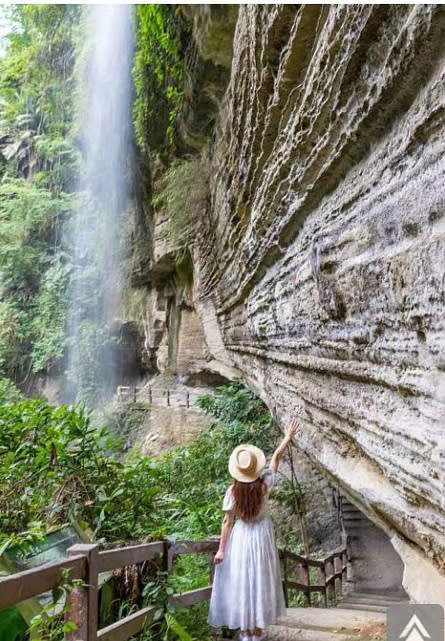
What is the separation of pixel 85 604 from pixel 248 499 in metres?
1.30

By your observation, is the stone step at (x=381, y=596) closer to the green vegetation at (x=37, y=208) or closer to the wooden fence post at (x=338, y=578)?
the wooden fence post at (x=338, y=578)

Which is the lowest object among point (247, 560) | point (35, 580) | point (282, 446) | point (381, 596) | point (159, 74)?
point (381, 596)

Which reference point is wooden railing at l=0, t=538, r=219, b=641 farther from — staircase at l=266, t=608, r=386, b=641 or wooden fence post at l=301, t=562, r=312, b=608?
wooden fence post at l=301, t=562, r=312, b=608

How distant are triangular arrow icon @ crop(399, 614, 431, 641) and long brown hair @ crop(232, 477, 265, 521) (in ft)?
3.84

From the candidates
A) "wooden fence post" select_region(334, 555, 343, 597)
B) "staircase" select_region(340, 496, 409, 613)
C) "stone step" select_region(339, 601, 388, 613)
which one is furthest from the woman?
"wooden fence post" select_region(334, 555, 343, 597)

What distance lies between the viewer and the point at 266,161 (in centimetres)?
430

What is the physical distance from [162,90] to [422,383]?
9717 millimetres

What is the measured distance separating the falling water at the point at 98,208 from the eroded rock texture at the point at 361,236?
39.3 ft

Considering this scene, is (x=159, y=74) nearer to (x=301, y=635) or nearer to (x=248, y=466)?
(x=248, y=466)

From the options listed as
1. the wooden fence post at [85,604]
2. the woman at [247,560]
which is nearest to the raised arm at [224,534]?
the woman at [247,560]

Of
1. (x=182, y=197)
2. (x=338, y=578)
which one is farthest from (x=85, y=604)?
(x=182, y=197)

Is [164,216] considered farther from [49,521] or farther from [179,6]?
[49,521]

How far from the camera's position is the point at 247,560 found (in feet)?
10.6

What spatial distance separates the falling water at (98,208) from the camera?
15070 millimetres
